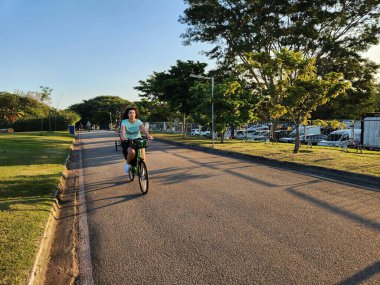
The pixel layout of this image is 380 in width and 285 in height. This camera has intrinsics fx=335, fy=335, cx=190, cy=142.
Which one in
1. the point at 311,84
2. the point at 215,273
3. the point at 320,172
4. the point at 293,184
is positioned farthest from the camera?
Answer: the point at 311,84

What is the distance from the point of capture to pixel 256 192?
7.50 metres

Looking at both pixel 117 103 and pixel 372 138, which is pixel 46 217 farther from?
pixel 117 103

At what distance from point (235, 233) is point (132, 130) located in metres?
4.23

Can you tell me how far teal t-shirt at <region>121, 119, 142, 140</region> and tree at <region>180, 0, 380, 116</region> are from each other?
20.0 m

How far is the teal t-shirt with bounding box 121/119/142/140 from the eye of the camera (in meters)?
8.18

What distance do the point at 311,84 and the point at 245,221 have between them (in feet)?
34.8

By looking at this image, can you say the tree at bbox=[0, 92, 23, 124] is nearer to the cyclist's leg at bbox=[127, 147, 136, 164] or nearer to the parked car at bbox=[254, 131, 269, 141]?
the parked car at bbox=[254, 131, 269, 141]

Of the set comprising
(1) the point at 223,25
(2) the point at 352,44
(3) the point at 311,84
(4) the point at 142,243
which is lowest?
(4) the point at 142,243

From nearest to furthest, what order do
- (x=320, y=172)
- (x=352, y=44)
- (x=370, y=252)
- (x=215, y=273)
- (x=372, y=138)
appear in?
(x=215, y=273), (x=370, y=252), (x=320, y=172), (x=372, y=138), (x=352, y=44)

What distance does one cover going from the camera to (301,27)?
25922 mm

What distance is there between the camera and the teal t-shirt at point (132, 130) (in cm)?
818

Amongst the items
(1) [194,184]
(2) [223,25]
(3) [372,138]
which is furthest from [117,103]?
(1) [194,184]

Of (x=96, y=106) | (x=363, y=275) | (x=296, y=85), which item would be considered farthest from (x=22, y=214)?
(x=96, y=106)

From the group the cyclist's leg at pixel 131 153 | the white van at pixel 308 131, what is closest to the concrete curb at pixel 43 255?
the cyclist's leg at pixel 131 153
